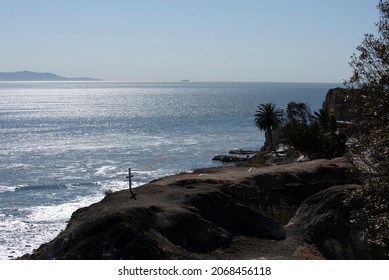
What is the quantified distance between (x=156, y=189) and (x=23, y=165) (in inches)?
1992

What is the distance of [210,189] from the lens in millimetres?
22859

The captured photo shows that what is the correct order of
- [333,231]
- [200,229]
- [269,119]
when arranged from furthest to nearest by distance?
[269,119] < [333,231] < [200,229]

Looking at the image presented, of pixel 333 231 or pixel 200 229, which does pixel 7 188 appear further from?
pixel 333 231

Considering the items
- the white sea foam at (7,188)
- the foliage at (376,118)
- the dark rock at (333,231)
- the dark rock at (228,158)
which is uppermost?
the foliage at (376,118)

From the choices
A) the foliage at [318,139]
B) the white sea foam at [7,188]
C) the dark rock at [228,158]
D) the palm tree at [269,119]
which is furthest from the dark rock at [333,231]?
the palm tree at [269,119]

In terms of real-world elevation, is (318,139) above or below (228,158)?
above

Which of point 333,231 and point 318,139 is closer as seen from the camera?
point 333,231

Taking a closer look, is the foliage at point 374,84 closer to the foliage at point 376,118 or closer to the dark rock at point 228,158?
the foliage at point 376,118

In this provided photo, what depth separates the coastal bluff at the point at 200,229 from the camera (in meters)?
16.9

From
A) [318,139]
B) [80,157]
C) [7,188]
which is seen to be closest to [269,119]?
[80,157]

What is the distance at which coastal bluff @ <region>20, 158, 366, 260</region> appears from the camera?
16.9 m

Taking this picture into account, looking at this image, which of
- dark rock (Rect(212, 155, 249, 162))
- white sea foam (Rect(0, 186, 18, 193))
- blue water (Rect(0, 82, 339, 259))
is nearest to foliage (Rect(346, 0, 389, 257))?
blue water (Rect(0, 82, 339, 259))

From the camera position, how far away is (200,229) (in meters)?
19.1

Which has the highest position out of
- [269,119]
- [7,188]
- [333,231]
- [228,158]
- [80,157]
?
[269,119]
